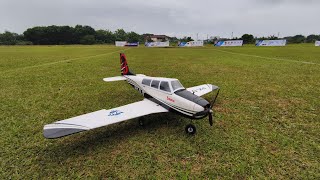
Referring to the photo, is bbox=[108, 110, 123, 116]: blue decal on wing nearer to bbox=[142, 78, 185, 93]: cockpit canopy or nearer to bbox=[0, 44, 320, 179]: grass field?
bbox=[0, 44, 320, 179]: grass field

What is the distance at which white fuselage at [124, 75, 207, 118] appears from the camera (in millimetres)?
8273

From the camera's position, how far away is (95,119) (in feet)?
25.8

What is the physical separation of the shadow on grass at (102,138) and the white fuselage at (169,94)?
1.08 metres

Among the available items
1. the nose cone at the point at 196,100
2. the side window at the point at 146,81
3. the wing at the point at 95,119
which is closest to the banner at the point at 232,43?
the side window at the point at 146,81

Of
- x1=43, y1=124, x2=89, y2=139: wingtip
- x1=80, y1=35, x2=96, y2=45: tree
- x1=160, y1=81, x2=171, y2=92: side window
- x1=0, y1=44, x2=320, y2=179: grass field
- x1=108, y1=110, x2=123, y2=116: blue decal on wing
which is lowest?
x1=0, y1=44, x2=320, y2=179: grass field

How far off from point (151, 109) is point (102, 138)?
8.10 ft

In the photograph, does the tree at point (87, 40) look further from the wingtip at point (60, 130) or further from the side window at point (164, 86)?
the wingtip at point (60, 130)

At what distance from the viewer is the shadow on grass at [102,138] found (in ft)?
23.9

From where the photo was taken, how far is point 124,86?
52.4 ft

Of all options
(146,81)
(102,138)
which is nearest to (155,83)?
(146,81)

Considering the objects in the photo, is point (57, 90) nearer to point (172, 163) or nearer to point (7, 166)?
point (7, 166)

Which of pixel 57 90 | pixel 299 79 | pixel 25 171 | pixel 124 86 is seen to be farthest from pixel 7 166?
pixel 299 79

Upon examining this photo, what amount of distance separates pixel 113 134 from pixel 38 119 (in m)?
4.36

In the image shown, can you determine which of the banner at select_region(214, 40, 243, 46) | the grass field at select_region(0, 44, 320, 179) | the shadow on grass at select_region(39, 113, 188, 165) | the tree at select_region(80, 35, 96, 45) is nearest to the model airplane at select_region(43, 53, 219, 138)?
the shadow on grass at select_region(39, 113, 188, 165)
